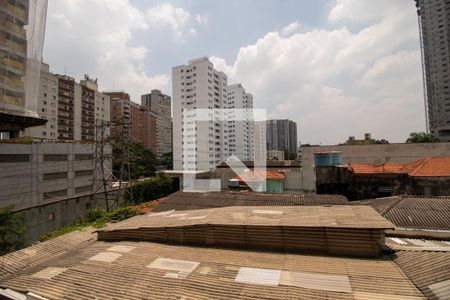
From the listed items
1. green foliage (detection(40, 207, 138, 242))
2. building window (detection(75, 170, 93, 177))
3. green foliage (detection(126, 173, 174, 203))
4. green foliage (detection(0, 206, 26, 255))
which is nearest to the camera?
green foliage (detection(0, 206, 26, 255))

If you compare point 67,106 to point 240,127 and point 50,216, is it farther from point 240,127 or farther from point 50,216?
point 240,127

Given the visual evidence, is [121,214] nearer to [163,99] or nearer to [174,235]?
[174,235]

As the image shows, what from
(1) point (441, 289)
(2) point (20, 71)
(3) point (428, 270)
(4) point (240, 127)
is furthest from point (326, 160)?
(4) point (240, 127)

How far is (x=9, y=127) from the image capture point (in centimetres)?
1386

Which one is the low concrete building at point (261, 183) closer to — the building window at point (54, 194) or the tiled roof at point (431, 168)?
the tiled roof at point (431, 168)

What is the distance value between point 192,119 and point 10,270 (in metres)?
45.8

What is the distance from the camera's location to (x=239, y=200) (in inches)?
639

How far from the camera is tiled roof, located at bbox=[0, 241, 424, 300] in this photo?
5.82 metres

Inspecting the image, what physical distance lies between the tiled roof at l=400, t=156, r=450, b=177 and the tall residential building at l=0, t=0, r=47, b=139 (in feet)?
85.1

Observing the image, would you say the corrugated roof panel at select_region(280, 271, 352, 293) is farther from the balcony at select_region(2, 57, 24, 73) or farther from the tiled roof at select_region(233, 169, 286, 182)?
the tiled roof at select_region(233, 169, 286, 182)

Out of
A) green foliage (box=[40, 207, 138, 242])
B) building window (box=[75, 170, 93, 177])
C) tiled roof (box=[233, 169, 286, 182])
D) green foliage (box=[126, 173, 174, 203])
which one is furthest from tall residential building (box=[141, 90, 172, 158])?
green foliage (box=[40, 207, 138, 242])

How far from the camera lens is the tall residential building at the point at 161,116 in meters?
88.6

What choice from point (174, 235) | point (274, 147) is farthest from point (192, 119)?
point (274, 147)

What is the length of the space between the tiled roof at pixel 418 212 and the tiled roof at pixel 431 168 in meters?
6.74
